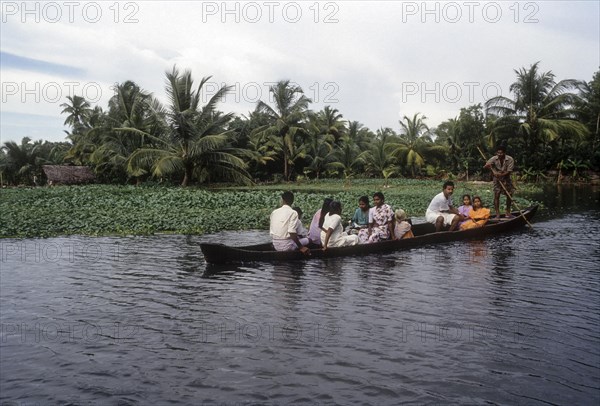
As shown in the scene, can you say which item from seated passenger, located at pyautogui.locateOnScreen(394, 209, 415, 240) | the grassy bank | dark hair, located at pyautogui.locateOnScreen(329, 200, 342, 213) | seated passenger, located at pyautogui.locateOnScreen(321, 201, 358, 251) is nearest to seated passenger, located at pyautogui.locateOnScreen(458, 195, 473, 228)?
seated passenger, located at pyautogui.locateOnScreen(394, 209, 415, 240)

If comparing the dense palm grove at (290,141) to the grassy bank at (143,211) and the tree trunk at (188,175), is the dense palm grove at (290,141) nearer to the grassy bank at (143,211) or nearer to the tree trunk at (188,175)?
the tree trunk at (188,175)

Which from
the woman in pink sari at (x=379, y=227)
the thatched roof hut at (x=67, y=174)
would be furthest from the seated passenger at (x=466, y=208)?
the thatched roof hut at (x=67, y=174)

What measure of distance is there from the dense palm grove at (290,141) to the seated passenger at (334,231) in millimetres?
19479

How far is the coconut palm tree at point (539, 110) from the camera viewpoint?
3391cm

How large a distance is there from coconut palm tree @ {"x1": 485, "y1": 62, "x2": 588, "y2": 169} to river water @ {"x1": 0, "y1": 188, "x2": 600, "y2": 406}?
1042 inches

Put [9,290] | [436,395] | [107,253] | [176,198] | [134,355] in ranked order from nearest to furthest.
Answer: [436,395], [134,355], [9,290], [107,253], [176,198]

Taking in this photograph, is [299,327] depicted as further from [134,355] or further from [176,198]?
[176,198]

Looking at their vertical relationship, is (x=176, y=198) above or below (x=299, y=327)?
above

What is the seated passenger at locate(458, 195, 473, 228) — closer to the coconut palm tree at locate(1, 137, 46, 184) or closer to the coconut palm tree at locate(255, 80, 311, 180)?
the coconut palm tree at locate(255, 80, 311, 180)

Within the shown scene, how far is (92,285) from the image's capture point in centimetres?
850

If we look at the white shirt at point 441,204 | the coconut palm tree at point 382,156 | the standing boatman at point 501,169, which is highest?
the coconut palm tree at point 382,156

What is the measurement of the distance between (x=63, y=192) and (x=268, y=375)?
2147cm

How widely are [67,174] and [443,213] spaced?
3035 cm

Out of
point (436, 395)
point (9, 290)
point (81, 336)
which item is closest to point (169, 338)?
point (81, 336)
